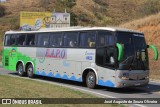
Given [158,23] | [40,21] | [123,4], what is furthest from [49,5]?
[158,23]

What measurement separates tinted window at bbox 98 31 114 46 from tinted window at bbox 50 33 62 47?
3505 millimetres

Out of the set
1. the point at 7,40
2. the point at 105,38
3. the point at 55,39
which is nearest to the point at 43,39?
the point at 55,39

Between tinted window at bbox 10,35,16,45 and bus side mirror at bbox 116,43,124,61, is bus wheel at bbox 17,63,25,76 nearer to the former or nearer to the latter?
tinted window at bbox 10,35,16,45

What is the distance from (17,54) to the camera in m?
25.2

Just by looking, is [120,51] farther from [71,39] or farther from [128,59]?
[71,39]

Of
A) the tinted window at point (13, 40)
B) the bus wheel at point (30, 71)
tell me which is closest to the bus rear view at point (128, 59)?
the bus wheel at point (30, 71)

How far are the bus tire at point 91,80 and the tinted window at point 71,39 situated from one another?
1.95 metres

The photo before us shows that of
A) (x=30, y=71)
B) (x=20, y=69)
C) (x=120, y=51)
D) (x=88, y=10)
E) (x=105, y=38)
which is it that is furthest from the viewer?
(x=88, y=10)

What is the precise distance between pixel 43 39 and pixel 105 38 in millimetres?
5778

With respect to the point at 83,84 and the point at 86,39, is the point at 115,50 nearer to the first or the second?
the point at 86,39

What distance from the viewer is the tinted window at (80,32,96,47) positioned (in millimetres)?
18766

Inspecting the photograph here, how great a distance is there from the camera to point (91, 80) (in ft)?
61.5

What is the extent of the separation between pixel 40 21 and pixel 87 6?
2816 cm

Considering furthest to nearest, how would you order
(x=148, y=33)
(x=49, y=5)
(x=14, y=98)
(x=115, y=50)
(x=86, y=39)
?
(x=49, y=5) < (x=148, y=33) < (x=86, y=39) < (x=115, y=50) < (x=14, y=98)
